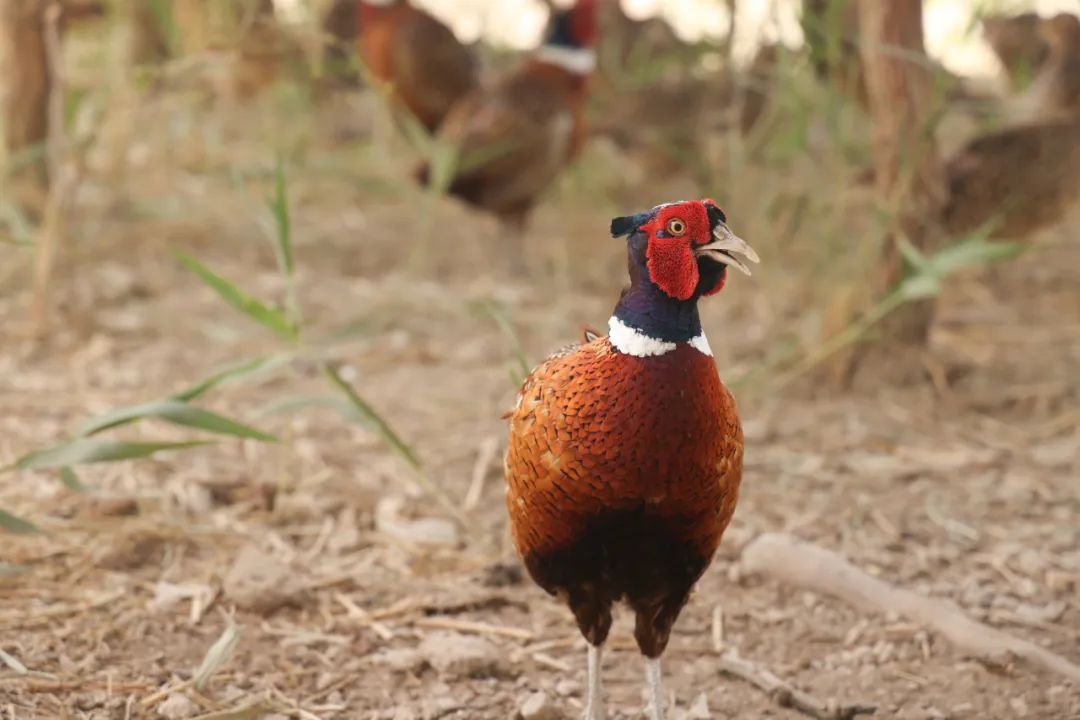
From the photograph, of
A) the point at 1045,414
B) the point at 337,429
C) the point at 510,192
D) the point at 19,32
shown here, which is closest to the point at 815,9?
the point at 510,192

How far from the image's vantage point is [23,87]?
192 inches

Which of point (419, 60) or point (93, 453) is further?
point (419, 60)

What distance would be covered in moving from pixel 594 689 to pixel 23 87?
3645 millimetres

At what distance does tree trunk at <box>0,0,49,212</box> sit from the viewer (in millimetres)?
4750

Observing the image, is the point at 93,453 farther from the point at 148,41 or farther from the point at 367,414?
the point at 148,41

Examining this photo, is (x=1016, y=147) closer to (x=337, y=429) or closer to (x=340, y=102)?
(x=337, y=429)

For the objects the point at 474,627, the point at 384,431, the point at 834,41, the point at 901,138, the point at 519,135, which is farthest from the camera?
the point at 519,135

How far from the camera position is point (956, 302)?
539 cm

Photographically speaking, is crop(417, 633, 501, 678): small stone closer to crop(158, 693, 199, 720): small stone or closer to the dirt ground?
the dirt ground

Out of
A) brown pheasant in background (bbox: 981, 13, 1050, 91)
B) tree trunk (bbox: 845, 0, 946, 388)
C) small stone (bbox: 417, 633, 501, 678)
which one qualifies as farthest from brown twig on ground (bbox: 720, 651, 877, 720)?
brown pheasant in background (bbox: 981, 13, 1050, 91)

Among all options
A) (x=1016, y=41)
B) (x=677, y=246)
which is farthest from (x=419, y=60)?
(x=677, y=246)

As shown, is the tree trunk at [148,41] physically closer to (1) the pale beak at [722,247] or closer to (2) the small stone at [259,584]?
(2) the small stone at [259,584]

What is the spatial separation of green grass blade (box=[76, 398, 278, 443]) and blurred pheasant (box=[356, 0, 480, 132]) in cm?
409

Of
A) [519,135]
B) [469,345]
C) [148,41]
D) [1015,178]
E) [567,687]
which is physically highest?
[148,41]
